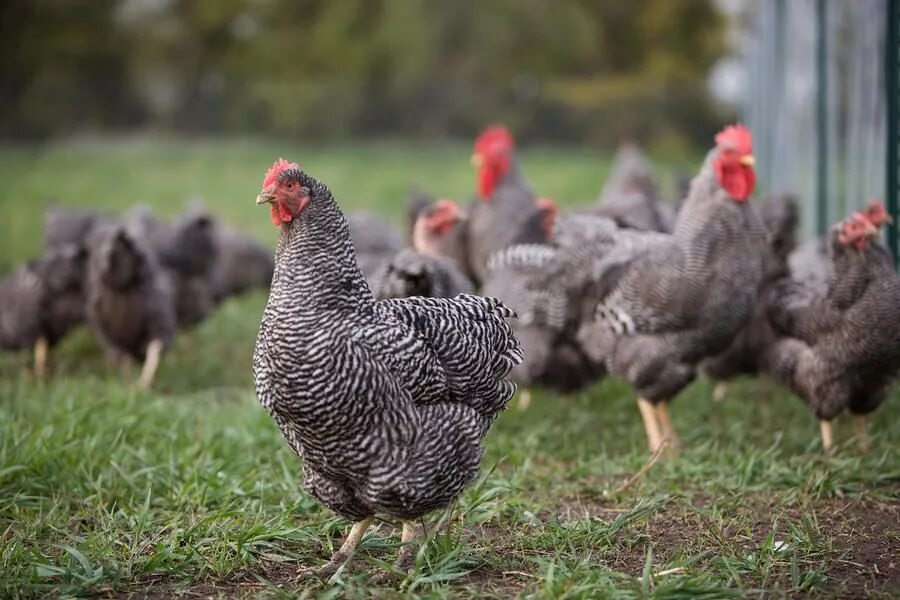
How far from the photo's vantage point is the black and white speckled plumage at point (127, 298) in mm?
7082

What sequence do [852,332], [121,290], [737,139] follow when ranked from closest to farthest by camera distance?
[852,332]
[737,139]
[121,290]

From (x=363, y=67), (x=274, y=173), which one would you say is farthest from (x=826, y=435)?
(x=363, y=67)

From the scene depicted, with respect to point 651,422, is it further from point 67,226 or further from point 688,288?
point 67,226

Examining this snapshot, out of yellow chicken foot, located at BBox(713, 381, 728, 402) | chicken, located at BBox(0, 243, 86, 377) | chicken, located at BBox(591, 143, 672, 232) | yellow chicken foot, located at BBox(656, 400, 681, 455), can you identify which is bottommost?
yellow chicken foot, located at BBox(713, 381, 728, 402)

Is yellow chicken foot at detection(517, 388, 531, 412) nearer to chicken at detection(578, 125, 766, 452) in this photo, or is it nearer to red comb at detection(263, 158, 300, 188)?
chicken at detection(578, 125, 766, 452)

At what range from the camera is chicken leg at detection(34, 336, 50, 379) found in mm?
7617

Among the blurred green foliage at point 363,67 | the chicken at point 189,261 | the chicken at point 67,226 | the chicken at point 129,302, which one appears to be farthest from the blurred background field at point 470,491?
the blurred green foliage at point 363,67

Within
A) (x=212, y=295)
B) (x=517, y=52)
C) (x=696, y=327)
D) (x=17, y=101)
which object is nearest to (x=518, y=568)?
(x=696, y=327)

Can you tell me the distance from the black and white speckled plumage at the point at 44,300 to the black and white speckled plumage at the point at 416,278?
3.07 m

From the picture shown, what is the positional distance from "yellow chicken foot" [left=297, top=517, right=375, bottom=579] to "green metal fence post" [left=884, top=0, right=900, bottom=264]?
4.15 metres

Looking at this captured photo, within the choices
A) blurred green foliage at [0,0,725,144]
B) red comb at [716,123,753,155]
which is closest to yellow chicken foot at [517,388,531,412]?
red comb at [716,123,753,155]

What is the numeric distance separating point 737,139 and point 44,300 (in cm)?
524

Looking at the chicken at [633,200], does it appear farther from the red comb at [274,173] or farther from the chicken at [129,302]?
the red comb at [274,173]

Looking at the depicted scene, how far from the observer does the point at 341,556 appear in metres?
3.94
